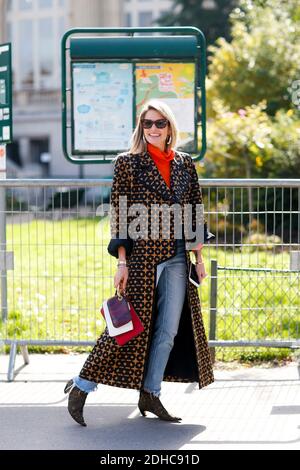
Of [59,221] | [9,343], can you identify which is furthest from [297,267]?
[9,343]

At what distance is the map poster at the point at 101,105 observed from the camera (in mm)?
8094

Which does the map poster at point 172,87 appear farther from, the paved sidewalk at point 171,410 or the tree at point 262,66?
the tree at point 262,66

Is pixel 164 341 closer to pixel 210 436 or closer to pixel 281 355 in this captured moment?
pixel 210 436

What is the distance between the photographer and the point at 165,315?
18.5ft

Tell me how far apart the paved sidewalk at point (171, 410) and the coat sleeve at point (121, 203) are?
1.09 m

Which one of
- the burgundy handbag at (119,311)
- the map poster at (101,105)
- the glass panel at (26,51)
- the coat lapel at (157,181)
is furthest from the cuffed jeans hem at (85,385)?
the glass panel at (26,51)

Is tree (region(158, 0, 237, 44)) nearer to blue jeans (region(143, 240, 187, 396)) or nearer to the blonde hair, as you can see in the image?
the blonde hair

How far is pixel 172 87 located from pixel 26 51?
33447 millimetres

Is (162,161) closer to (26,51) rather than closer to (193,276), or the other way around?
(193,276)

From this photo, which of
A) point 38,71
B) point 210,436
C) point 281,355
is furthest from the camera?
point 38,71

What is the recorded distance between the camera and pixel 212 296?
279 inches

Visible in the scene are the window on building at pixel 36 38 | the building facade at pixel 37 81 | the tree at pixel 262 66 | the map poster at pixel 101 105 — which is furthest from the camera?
the window on building at pixel 36 38

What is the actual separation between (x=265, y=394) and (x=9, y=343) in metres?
1.99

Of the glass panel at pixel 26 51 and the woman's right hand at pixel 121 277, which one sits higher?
the glass panel at pixel 26 51
